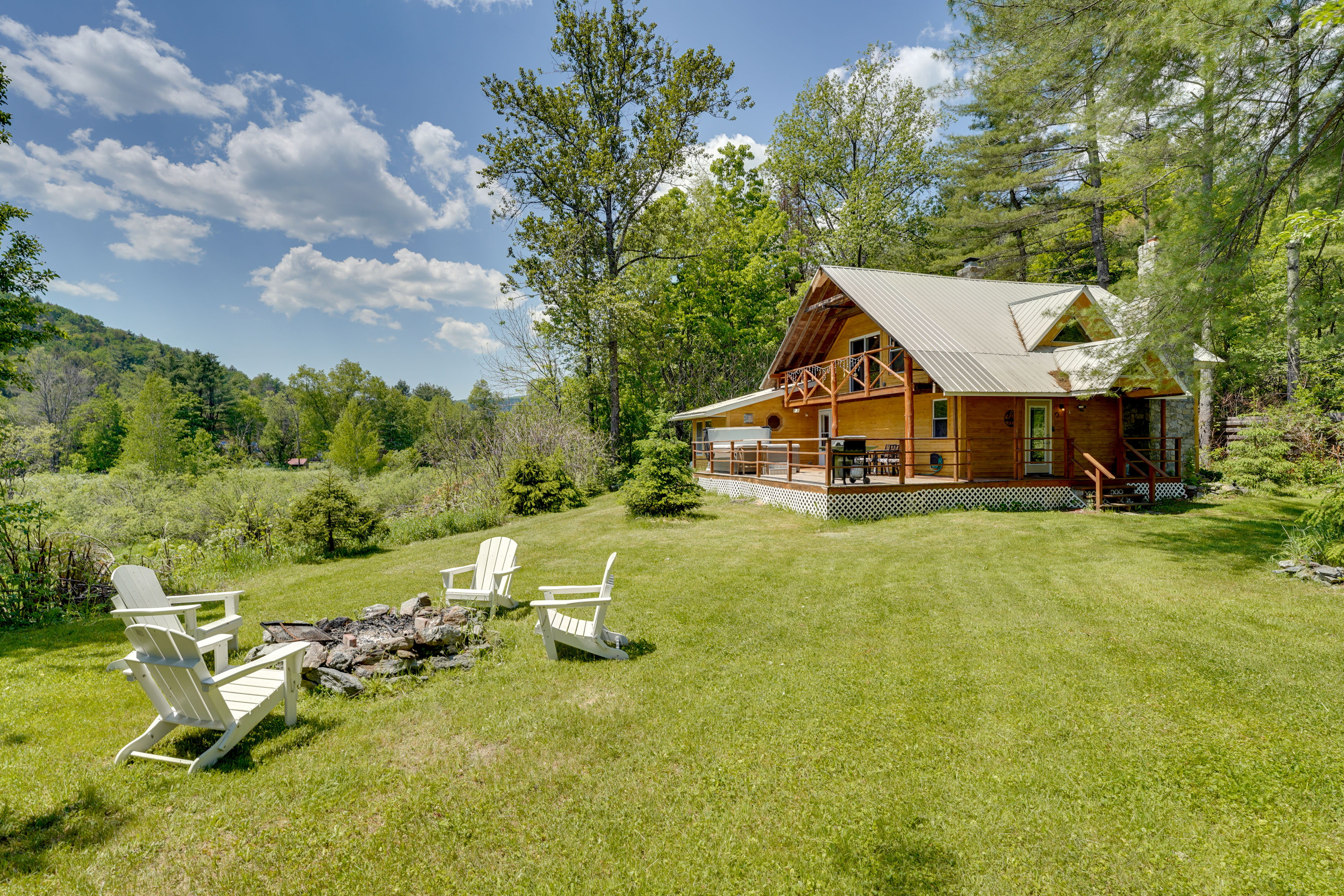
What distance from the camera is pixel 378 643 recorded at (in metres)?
4.94

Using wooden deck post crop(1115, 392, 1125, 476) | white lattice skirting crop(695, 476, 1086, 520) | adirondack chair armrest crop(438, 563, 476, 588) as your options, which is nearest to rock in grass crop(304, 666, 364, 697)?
adirondack chair armrest crop(438, 563, 476, 588)

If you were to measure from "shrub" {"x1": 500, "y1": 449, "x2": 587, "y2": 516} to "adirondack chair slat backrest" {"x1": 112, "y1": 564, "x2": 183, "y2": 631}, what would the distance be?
402 inches

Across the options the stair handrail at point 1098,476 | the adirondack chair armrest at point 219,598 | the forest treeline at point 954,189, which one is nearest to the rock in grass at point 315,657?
the adirondack chair armrest at point 219,598

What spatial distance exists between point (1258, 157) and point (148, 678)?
13.4 m

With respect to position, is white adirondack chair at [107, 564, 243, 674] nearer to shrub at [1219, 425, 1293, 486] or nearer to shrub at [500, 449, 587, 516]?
shrub at [500, 449, 587, 516]

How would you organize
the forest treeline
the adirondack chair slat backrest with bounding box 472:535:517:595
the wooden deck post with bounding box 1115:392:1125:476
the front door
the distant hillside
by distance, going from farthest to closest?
the distant hillside
the front door
the wooden deck post with bounding box 1115:392:1125:476
the forest treeline
the adirondack chair slat backrest with bounding box 472:535:517:595

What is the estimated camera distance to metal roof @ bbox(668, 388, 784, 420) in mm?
18891

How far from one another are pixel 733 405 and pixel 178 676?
17253mm

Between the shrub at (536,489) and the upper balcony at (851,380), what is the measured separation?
808 cm

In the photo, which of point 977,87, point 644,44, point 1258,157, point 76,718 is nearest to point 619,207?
point 644,44

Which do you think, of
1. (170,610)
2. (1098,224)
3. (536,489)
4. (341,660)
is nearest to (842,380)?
(536,489)

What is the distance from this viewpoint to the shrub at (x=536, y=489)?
15.6 m

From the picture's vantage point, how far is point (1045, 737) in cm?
370

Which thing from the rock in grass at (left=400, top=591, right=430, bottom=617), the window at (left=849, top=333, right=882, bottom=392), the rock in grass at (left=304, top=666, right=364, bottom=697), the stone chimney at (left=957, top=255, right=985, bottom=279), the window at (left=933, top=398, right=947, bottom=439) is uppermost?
the stone chimney at (left=957, top=255, right=985, bottom=279)
